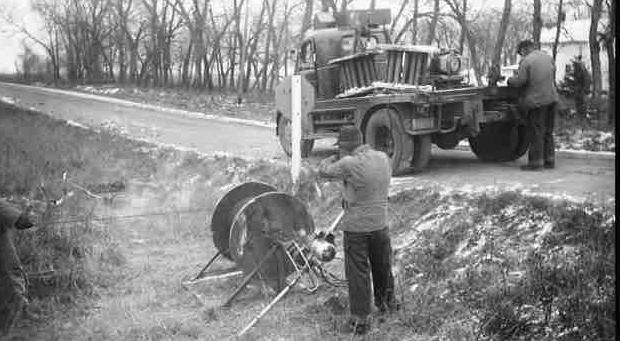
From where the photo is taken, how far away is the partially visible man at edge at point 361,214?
6129 mm

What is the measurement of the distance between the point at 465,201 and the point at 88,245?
4.95 meters

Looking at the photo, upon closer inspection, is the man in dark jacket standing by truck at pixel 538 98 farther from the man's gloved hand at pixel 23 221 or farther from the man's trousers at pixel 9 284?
the man's trousers at pixel 9 284

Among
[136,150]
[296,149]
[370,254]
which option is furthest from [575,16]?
[370,254]

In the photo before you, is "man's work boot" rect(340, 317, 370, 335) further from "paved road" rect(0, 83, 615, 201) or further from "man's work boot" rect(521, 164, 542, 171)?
"man's work boot" rect(521, 164, 542, 171)

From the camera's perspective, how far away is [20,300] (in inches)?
246

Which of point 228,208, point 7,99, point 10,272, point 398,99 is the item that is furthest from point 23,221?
point 398,99

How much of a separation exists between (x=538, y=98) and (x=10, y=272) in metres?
7.36

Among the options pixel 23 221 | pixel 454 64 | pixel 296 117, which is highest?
pixel 454 64

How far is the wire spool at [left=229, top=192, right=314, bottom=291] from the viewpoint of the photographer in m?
7.42

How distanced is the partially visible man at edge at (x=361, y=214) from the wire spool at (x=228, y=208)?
1997mm

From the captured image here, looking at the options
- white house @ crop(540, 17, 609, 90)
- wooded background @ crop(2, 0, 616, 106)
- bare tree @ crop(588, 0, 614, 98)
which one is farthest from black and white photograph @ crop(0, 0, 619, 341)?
white house @ crop(540, 17, 609, 90)

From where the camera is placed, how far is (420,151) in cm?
1059

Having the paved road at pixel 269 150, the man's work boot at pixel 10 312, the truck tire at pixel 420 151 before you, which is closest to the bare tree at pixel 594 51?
the paved road at pixel 269 150

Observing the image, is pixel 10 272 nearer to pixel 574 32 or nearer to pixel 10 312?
pixel 10 312
